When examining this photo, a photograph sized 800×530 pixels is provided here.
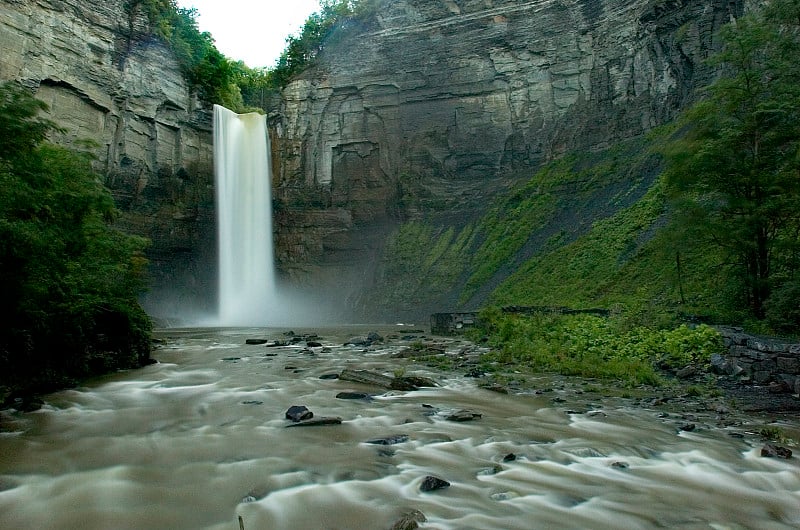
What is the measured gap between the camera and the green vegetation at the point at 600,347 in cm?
1140

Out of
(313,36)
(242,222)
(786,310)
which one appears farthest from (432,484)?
(313,36)

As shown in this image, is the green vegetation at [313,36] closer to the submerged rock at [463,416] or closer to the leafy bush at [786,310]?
the leafy bush at [786,310]

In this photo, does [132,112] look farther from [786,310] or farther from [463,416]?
[786,310]

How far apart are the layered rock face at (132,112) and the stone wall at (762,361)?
32057mm

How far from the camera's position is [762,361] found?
9570 mm

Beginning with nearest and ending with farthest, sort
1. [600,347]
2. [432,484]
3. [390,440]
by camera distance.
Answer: [432,484], [390,440], [600,347]

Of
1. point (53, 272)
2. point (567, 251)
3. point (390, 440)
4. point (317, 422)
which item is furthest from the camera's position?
point (567, 251)

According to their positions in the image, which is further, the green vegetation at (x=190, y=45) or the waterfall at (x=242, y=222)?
the waterfall at (x=242, y=222)

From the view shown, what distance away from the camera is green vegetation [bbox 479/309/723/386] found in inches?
449

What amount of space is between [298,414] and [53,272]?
5123 mm

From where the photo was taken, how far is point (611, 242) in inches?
1056

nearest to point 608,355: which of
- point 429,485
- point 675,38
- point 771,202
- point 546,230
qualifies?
point 771,202

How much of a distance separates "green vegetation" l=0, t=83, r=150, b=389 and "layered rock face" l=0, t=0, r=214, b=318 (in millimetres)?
21266

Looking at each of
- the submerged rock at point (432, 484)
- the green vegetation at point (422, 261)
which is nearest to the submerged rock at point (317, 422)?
the submerged rock at point (432, 484)
